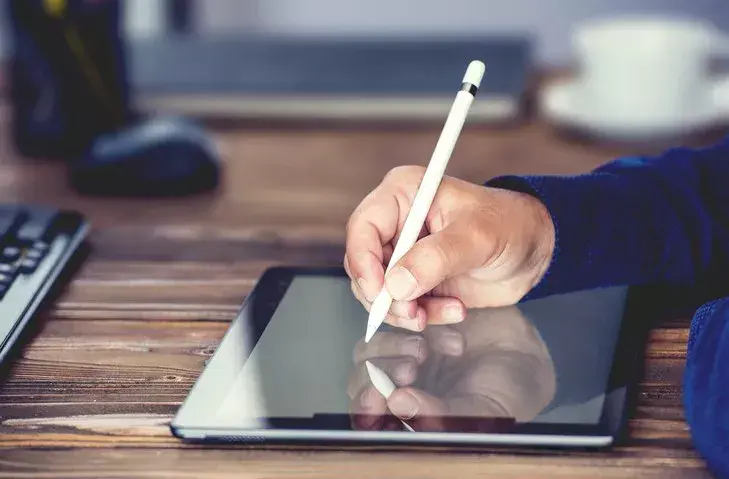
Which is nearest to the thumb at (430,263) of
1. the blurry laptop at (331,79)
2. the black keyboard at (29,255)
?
the black keyboard at (29,255)

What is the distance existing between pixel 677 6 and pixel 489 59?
488 millimetres

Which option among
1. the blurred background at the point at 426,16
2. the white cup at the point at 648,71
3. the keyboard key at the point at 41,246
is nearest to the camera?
the keyboard key at the point at 41,246

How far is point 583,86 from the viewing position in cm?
94

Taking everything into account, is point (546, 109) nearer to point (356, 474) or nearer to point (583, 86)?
point (583, 86)

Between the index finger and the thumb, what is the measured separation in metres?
0.02

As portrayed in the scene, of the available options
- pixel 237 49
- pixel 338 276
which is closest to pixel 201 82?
pixel 237 49

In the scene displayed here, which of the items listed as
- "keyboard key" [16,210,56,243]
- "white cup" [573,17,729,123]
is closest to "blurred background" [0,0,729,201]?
"white cup" [573,17,729,123]

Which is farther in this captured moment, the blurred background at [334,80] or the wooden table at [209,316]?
the blurred background at [334,80]

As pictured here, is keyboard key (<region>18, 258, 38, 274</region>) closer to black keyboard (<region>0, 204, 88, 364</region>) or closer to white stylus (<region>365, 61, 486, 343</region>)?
black keyboard (<region>0, 204, 88, 364</region>)

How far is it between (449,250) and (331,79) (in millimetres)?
554

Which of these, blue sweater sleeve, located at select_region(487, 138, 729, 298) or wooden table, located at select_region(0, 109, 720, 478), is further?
blue sweater sleeve, located at select_region(487, 138, 729, 298)

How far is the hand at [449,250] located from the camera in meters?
0.49

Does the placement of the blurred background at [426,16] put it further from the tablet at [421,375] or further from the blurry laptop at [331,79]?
the tablet at [421,375]

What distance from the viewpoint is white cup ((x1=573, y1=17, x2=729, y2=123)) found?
0.88 metres
